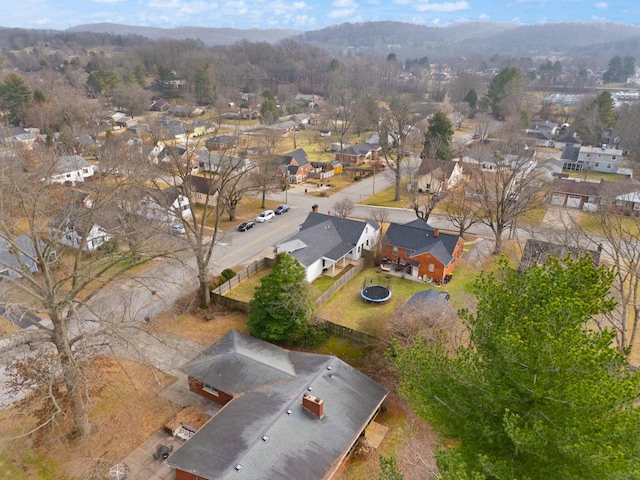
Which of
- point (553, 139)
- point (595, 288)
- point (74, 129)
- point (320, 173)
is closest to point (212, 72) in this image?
point (74, 129)

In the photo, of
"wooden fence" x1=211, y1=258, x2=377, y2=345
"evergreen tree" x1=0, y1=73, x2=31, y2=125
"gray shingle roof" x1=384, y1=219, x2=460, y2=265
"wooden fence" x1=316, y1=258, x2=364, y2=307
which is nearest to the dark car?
"wooden fence" x1=211, y1=258, x2=377, y2=345

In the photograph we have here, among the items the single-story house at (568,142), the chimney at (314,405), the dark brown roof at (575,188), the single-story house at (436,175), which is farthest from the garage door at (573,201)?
the chimney at (314,405)

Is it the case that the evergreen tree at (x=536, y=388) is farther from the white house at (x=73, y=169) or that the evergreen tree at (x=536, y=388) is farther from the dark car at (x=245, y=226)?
the white house at (x=73, y=169)

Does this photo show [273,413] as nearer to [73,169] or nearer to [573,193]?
[573,193]

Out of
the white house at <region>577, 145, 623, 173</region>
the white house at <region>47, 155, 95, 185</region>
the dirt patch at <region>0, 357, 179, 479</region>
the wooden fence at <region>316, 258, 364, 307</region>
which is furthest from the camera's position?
the white house at <region>577, 145, 623, 173</region>

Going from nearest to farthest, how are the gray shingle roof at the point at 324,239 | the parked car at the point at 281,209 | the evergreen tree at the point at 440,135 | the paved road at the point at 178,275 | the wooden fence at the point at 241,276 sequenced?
1. the paved road at the point at 178,275
2. the wooden fence at the point at 241,276
3. the gray shingle roof at the point at 324,239
4. the parked car at the point at 281,209
5. the evergreen tree at the point at 440,135

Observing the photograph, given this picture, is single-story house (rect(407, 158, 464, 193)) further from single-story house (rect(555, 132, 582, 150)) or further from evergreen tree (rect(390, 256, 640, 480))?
evergreen tree (rect(390, 256, 640, 480))
